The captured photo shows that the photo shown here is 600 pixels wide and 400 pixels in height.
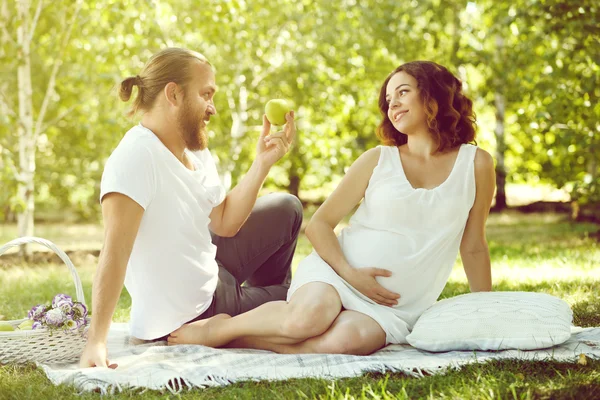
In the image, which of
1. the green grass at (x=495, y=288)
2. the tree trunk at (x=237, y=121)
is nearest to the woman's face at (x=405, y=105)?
the green grass at (x=495, y=288)

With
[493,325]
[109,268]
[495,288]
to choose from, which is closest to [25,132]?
[109,268]

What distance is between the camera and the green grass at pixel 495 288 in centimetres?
232

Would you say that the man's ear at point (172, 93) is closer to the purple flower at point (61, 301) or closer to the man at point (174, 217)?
the man at point (174, 217)

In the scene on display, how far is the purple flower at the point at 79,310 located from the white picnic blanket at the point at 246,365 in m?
0.20

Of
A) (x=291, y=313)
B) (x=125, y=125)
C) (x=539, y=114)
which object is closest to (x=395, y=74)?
(x=291, y=313)

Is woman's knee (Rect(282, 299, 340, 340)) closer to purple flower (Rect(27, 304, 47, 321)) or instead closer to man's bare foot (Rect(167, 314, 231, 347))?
Answer: man's bare foot (Rect(167, 314, 231, 347))

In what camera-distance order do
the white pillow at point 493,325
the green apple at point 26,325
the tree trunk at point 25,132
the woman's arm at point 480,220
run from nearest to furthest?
1. the white pillow at point 493,325
2. the green apple at point 26,325
3. the woman's arm at point 480,220
4. the tree trunk at point 25,132

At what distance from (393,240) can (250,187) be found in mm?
681

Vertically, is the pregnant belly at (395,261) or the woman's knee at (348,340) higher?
the pregnant belly at (395,261)

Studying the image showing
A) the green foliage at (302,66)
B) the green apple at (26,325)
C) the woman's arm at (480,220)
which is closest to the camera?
the green apple at (26,325)

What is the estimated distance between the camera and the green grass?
2324mm

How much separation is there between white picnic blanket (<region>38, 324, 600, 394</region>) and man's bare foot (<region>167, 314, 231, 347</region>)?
74mm

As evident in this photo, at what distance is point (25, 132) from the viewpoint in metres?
6.45

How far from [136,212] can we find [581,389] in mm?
1708
